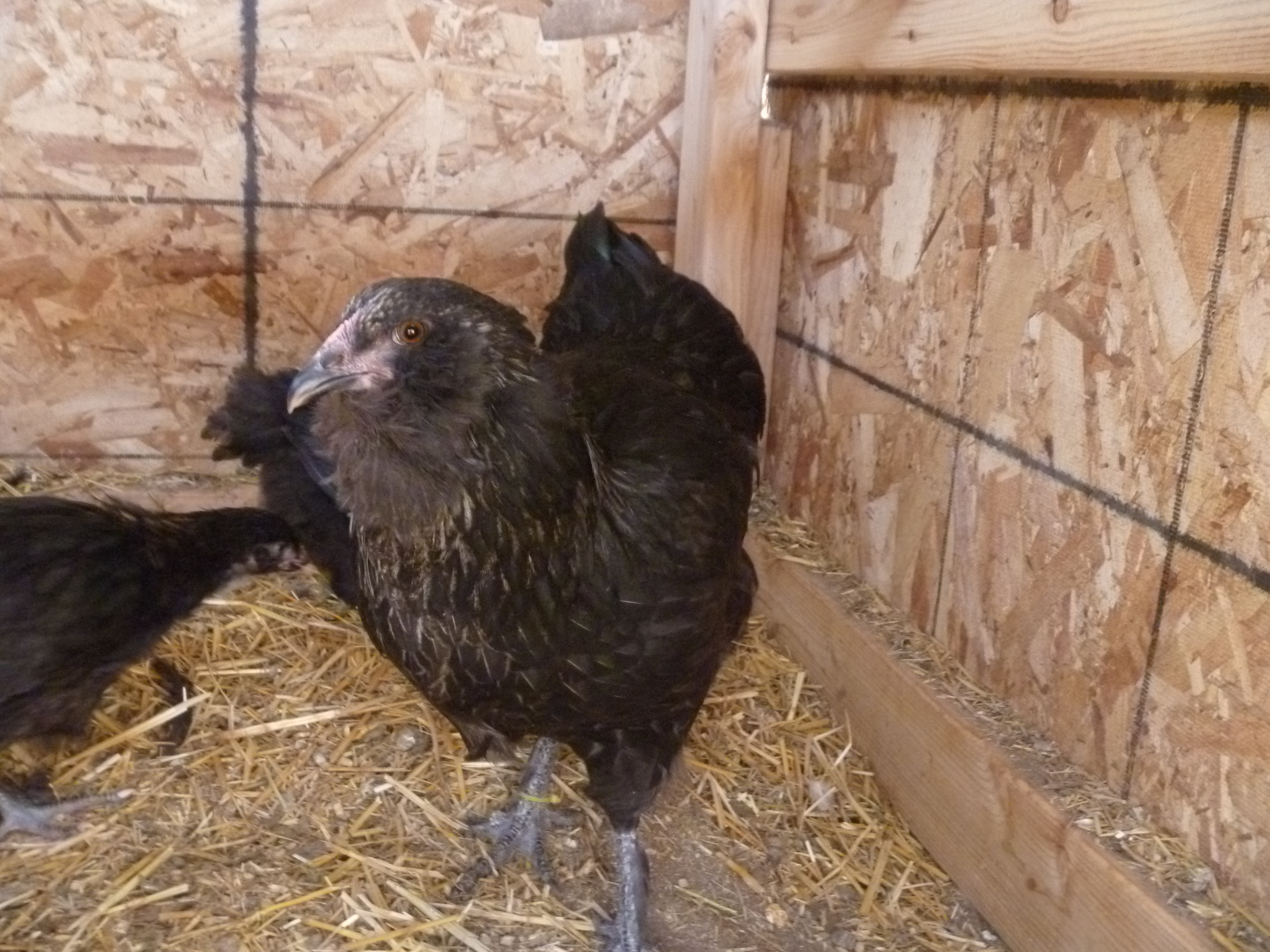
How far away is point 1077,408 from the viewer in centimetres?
206

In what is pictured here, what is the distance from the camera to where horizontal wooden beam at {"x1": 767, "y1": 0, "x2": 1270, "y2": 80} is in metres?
1.53

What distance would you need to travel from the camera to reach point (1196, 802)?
1.84 meters

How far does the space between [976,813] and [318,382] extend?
1.57 m

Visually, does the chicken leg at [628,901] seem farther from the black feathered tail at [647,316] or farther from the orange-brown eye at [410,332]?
the orange-brown eye at [410,332]

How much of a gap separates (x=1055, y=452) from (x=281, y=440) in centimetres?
182

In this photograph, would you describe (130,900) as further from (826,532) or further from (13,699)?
(826,532)

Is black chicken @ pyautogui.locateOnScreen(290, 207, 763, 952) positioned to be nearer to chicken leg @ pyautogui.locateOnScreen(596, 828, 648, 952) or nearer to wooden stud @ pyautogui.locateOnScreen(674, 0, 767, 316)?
chicken leg @ pyautogui.locateOnScreen(596, 828, 648, 952)

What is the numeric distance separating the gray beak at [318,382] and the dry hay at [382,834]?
1.09 metres

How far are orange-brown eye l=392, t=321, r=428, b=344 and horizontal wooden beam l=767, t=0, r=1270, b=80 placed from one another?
3.84ft

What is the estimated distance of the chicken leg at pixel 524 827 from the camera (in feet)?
7.67

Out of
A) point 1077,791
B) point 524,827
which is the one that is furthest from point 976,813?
point 524,827

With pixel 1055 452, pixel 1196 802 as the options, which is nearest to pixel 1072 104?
pixel 1055 452

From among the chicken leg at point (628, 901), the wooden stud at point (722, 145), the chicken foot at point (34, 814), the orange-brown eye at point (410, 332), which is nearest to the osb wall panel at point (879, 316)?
the wooden stud at point (722, 145)

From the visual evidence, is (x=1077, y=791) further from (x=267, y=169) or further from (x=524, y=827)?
(x=267, y=169)
